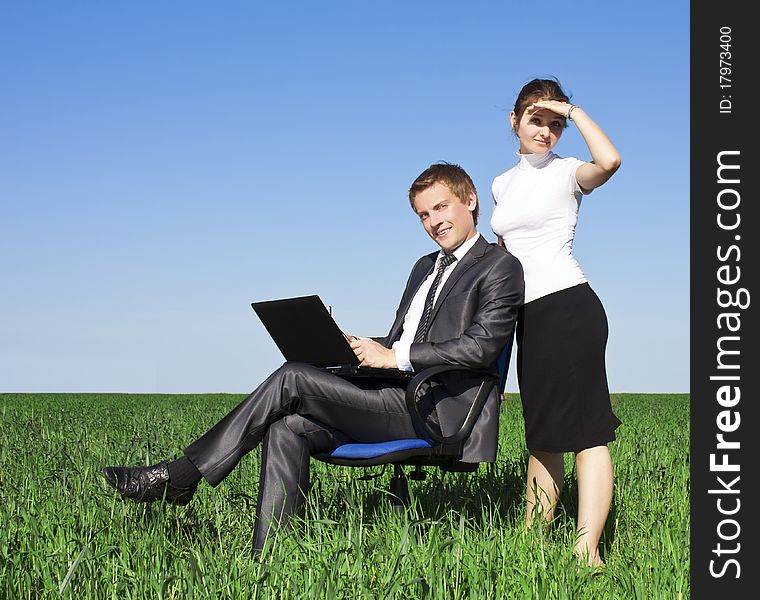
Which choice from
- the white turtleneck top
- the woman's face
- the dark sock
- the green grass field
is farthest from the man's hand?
the woman's face

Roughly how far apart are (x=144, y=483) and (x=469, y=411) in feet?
5.04

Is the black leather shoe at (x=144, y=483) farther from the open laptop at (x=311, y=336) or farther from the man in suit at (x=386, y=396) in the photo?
the open laptop at (x=311, y=336)

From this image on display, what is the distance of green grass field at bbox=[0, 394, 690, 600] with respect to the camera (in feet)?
10.5

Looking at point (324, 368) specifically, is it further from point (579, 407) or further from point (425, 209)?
point (579, 407)

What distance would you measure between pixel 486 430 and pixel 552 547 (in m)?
0.61

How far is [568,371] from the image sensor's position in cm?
409

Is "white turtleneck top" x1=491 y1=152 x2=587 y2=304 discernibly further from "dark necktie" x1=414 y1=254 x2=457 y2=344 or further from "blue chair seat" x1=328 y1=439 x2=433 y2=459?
"blue chair seat" x1=328 y1=439 x2=433 y2=459

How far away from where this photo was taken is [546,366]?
4.14m

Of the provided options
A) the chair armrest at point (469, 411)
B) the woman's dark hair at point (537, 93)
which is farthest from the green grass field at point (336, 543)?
the woman's dark hair at point (537, 93)

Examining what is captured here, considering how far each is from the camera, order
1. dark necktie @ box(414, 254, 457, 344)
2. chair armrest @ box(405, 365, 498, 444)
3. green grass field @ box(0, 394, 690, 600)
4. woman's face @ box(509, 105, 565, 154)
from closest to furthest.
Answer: green grass field @ box(0, 394, 690, 600) < chair armrest @ box(405, 365, 498, 444) < woman's face @ box(509, 105, 565, 154) < dark necktie @ box(414, 254, 457, 344)

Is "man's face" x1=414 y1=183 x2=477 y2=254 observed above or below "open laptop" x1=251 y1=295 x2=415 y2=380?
above

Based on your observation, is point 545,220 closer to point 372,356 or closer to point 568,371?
point 568,371

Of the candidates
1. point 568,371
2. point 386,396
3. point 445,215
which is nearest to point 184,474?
point 386,396
